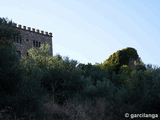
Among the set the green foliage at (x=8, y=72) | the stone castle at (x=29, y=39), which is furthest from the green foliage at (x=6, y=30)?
the stone castle at (x=29, y=39)

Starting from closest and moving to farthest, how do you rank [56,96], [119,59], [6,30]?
[6,30] < [56,96] < [119,59]

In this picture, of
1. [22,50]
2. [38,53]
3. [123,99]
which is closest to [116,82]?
[38,53]

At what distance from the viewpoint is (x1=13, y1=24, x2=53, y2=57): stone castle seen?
36344 millimetres

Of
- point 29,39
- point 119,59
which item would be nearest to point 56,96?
point 119,59

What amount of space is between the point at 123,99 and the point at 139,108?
1.47m

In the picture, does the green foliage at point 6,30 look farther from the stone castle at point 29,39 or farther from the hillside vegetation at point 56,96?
the stone castle at point 29,39

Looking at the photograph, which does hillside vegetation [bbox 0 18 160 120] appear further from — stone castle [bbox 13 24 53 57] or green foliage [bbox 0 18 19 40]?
stone castle [bbox 13 24 53 57]

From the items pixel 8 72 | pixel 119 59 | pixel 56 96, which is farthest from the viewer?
pixel 119 59

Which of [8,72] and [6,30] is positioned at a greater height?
[6,30]

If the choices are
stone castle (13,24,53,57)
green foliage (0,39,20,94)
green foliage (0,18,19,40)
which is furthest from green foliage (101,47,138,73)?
green foliage (0,39,20,94)

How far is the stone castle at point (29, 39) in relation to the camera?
119 ft

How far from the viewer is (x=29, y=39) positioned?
3828 cm

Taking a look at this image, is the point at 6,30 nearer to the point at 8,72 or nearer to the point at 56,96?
the point at 8,72

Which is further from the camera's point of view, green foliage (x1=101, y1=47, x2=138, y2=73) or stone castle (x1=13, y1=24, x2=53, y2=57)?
stone castle (x1=13, y1=24, x2=53, y2=57)
